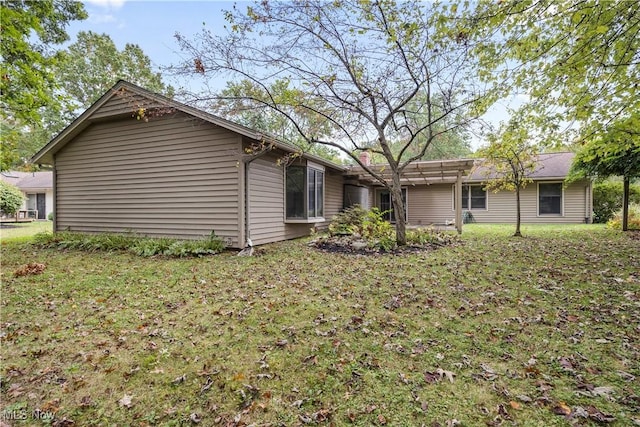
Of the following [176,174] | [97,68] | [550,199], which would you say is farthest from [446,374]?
[97,68]

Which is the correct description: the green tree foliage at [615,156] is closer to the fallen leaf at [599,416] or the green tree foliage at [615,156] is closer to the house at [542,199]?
the house at [542,199]

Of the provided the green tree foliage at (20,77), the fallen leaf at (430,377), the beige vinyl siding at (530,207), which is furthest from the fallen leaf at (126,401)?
the beige vinyl siding at (530,207)

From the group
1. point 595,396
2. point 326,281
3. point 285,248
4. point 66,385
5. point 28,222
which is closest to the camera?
point 595,396

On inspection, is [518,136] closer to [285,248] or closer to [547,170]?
[285,248]

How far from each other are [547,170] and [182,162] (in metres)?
16.9

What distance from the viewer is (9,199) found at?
16.4 metres

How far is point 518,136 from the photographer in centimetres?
754

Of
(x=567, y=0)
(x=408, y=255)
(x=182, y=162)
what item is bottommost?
(x=408, y=255)

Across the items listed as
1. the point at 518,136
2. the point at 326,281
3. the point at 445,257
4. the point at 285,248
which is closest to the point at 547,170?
the point at 518,136

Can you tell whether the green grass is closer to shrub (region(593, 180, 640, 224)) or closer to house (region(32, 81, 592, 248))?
house (region(32, 81, 592, 248))

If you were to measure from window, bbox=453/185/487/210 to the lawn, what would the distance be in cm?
1235

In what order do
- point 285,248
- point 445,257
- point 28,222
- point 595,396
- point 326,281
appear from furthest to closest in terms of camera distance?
point 28,222
point 285,248
point 445,257
point 326,281
point 595,396

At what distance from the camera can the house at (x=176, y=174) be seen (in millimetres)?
7848

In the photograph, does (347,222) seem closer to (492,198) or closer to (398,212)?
(398,212)
